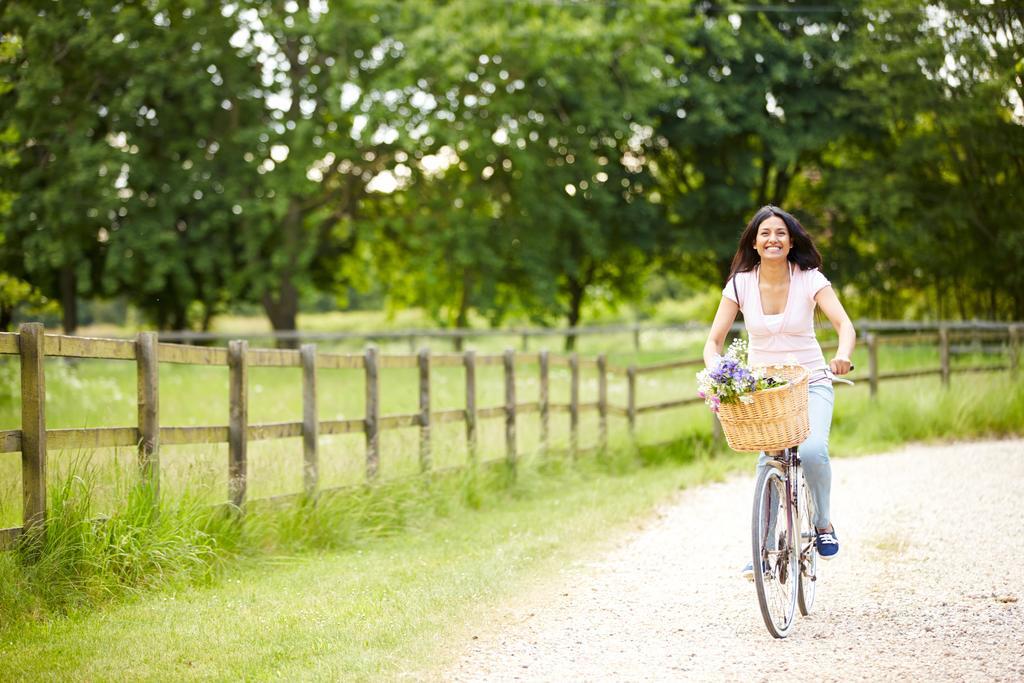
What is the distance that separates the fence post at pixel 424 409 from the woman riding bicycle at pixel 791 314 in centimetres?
440

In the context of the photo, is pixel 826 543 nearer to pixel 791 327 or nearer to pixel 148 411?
pixel 791 327

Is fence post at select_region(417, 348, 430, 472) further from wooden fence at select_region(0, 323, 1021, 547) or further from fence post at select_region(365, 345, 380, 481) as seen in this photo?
fence post at select_region(365, 345, 380, 481)

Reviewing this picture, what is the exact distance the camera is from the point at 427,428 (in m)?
10.1

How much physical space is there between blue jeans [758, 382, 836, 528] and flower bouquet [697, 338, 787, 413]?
1.68 ft

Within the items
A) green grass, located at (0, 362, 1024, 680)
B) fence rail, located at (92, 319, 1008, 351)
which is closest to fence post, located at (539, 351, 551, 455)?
green grass, located at (0, 362, 1024, 680)

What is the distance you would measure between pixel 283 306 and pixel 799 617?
2295 centimetres

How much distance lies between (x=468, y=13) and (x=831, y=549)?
1985cm

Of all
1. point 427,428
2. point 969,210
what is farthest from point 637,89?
point 427,428

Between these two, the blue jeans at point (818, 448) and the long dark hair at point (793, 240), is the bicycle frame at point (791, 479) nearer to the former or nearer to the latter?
the blue jeans at point (818, 448)

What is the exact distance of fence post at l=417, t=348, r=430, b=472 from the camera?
991 cm

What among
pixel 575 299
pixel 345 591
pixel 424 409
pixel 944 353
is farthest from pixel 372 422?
pixel 575 299

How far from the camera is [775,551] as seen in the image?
547 cm

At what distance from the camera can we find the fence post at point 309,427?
8.34m

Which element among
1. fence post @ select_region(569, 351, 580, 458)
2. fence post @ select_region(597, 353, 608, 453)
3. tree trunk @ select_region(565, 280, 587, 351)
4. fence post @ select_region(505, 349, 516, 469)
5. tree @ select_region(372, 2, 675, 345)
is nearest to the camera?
fence post @ select_region(505, 349, 516, 469)
